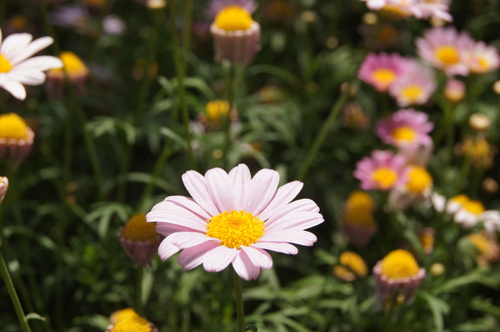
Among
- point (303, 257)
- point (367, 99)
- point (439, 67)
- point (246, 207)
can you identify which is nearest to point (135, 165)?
point (303, 257)

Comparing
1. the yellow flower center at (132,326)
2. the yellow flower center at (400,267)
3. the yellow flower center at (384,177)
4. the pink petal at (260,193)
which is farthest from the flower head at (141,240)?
the yellow flower center at (384,177)

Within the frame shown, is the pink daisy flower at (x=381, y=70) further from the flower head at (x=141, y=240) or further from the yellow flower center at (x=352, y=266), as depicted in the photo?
the flower head at (x=141, y=240)

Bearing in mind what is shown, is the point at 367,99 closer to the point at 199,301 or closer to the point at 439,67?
the point at 439,67

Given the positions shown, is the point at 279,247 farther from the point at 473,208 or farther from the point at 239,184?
the point at 473,208

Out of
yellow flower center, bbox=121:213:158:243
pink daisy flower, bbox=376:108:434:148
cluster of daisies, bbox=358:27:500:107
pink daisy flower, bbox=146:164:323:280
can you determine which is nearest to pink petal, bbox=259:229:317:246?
pink daisy flower, bbox=146:164:323:280

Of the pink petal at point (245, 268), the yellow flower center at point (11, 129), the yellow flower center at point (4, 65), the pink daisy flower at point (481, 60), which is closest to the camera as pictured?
the pink petal at point (245, 268)

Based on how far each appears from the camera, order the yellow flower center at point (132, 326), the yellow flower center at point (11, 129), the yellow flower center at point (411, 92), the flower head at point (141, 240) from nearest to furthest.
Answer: the yellow flower center at point (132, 326) → the flower head at point (141, 240) → the yellow flower center at point (11, 129) → the yellow flower center at point (411, 92)

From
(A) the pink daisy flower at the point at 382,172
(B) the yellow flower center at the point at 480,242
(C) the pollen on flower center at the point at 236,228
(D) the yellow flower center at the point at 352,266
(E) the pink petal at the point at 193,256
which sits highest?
(E) the pink petal at the point at 193,256

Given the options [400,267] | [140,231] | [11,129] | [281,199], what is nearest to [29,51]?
[11,129]

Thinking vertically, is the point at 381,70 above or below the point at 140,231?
below
